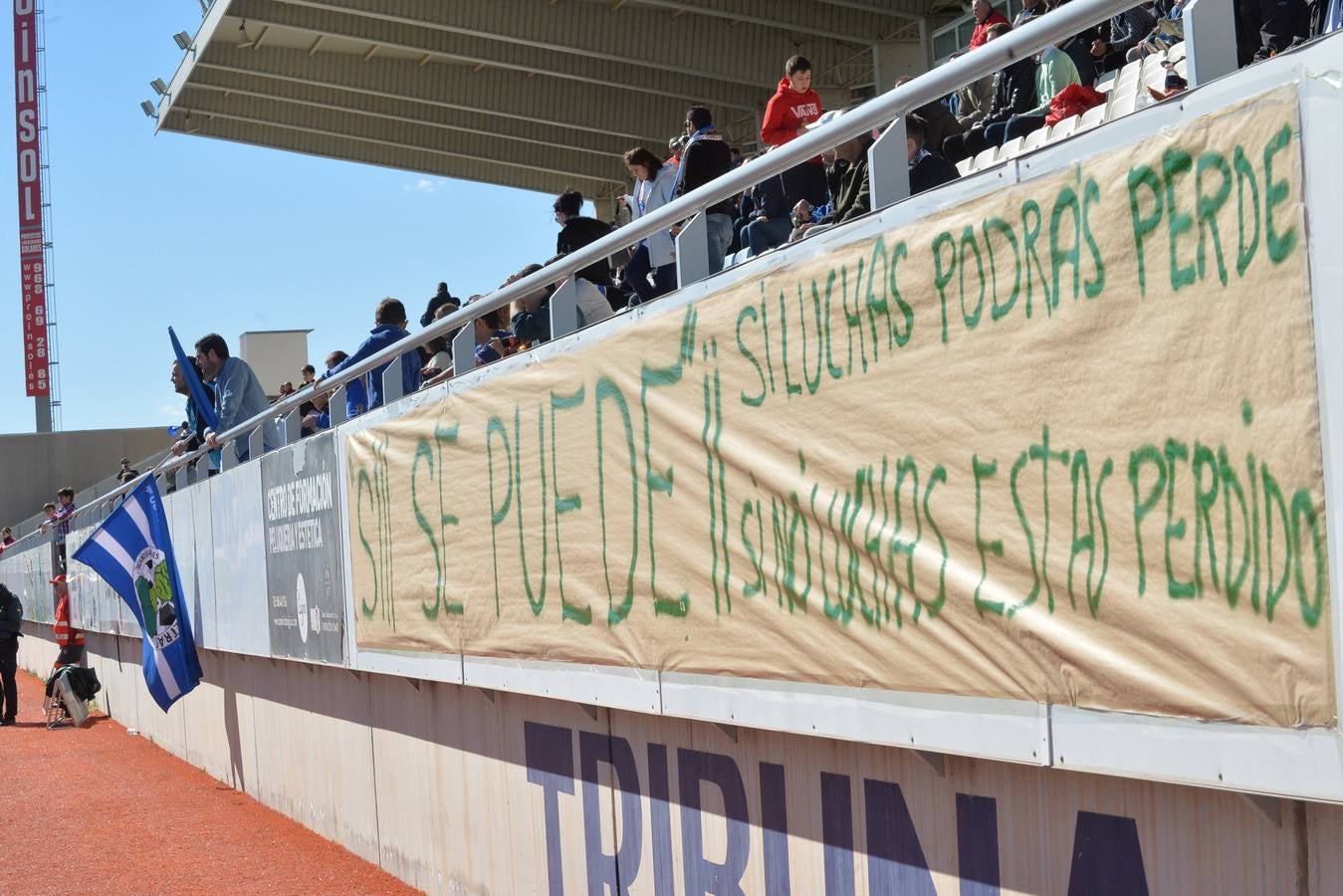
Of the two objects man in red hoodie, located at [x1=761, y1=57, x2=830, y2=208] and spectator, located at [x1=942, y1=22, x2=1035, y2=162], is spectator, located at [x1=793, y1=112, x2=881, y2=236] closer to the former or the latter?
spectator, located at [x1=942, y1=22, x2=1035, y2=162]

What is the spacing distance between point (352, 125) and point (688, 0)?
11206 millimetres

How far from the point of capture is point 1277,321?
291 centimetres

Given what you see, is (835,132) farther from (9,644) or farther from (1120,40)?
(9,644)

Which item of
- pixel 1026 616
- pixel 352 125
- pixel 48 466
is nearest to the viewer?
pixel 1026 616

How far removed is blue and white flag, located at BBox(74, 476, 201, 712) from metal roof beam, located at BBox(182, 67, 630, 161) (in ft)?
58.5

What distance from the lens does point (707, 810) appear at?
5.29 m

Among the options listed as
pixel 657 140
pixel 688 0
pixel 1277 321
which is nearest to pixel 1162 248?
pixel 1277 321

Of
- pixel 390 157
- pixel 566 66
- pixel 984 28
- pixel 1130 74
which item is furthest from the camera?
pixel 390 157

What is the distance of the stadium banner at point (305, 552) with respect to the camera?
8.78 meters

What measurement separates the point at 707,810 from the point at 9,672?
17968 mm

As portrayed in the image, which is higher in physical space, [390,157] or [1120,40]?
[390,157]

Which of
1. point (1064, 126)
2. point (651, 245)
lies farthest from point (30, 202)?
point (651, 245)

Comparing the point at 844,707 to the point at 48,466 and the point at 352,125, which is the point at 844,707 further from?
the point at 48,466

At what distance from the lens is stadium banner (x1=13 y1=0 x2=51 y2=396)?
55.5 metres
